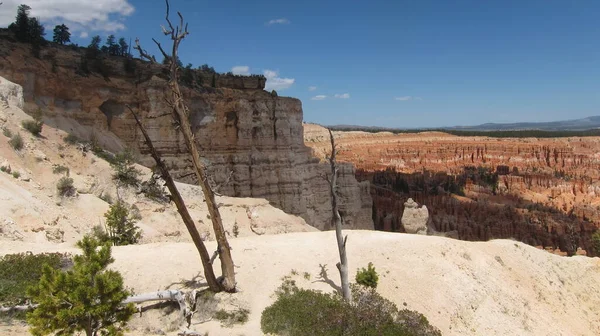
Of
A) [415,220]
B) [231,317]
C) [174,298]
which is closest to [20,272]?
[174,298]

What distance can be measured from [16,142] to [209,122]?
12038 millimetres

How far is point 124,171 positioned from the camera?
2205cm

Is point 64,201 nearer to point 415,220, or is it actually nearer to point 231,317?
point 231,317

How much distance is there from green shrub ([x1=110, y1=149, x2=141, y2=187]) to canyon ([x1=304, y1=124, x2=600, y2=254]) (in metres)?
26.5

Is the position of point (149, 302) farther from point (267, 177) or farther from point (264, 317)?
point (267, 177)

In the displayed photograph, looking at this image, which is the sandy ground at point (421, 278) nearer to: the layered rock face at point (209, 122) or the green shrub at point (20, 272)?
the green shrub at point (20, 272)

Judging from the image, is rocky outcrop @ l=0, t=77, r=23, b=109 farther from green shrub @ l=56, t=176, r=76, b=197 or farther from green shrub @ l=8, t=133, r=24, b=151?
green shrub @ l=56, t=176, r=76, b=197

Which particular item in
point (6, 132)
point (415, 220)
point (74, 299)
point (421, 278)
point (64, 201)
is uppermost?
point (6, 132)

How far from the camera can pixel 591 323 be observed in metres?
16.6

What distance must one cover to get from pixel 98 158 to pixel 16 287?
13476 millimetres

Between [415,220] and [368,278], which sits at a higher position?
[368,278]

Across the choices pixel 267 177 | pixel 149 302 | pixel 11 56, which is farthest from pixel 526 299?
pixel 11 56

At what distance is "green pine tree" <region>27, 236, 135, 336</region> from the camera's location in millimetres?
7262

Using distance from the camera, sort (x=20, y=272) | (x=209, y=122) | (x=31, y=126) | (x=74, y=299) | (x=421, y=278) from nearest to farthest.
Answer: (x=74, y=299)
(x=20, y=272)
(x=421, y=278)
(x=31, y=126)
(x=209, y=122)
